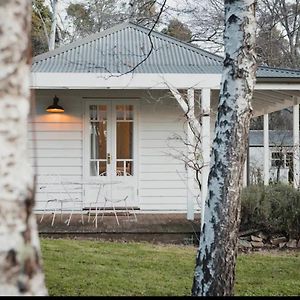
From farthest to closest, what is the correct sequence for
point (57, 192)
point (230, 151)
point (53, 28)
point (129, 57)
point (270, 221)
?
1. point (53, 28)
2. point (57, 192)
3. point (129, 57)
4. point (270, 221)
5. point (230, 151)

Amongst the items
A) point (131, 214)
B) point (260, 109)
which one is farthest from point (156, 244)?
point (260, 109)

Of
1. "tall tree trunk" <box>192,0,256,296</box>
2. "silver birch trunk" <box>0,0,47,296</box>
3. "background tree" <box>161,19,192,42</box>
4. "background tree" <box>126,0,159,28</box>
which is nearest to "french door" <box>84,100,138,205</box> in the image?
"background tree" <box>126,0,159,28</box>

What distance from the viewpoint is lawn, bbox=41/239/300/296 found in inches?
214

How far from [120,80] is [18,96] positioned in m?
7.65

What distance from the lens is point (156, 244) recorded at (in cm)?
834

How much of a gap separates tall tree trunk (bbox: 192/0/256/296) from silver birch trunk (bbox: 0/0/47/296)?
247 centimetres

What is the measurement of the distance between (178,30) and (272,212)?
47.1ft

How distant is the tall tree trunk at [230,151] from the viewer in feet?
12.5

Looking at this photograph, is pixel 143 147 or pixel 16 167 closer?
pixel 16 167

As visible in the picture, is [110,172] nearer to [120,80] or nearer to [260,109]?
[120,80]

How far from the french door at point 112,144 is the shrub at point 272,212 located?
2.82 metres

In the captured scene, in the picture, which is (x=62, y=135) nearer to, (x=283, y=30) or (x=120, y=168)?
(x=120, y=168)

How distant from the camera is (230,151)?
3.87 meters

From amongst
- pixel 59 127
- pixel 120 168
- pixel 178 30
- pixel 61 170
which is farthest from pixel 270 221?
pixel 178 30
